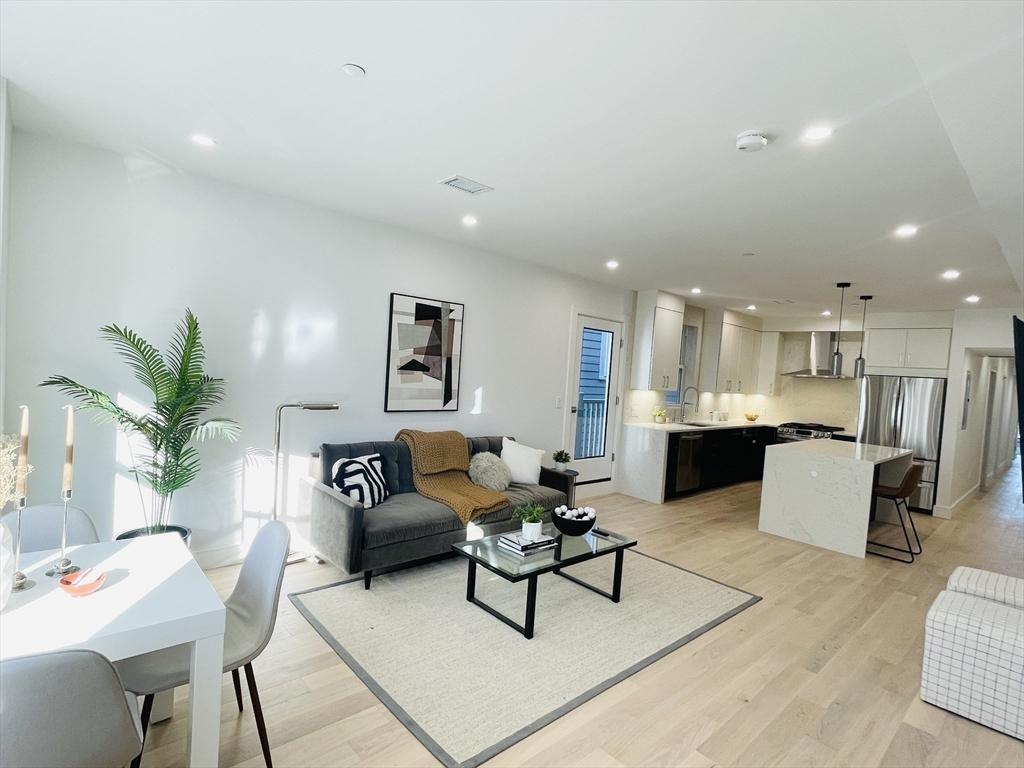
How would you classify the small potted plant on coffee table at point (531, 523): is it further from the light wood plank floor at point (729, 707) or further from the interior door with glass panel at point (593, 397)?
the interior door with glass panel at point (593, 397)

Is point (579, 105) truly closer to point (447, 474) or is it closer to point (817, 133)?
point (817, 133)

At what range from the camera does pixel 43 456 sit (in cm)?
293

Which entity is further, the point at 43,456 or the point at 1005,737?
the point at 43,456

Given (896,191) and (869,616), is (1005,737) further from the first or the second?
(896,191)

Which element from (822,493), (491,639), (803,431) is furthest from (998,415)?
(491,639)

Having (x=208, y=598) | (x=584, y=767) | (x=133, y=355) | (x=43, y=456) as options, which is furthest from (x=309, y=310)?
(x=584, y=767)

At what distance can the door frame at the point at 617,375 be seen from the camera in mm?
5855

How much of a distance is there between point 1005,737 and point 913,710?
338 mm

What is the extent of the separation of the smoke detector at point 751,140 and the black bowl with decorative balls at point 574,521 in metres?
2.24

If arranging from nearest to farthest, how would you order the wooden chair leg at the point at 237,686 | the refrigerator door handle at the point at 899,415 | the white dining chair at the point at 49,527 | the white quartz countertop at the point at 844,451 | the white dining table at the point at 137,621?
the white dining table at the point at 137,621 → the white dining chair at the point at 49,527 → the wooden chair leg at the point at 237,686 → the white quartz countertop at the point at 844,451 → the refrigerator door handle at the point at 899,415

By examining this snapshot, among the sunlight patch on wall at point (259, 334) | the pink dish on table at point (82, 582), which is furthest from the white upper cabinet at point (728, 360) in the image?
the pink dish on table at point (82, 582)

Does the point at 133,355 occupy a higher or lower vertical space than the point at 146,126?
lower

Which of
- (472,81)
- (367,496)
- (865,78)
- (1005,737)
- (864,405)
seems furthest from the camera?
(864,405)

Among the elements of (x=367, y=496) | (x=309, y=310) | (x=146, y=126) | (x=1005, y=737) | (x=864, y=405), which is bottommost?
(x=1005, y=737)
